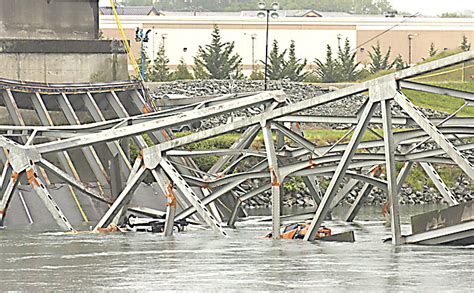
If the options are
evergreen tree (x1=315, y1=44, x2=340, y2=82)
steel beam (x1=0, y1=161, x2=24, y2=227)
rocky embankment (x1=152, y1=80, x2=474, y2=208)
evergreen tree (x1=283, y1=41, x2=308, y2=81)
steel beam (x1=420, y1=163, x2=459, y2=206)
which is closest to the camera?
steel beam (x1=0, y1=161, x2=24, y2=227)

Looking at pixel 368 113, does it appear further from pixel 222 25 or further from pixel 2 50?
pixel 222 25

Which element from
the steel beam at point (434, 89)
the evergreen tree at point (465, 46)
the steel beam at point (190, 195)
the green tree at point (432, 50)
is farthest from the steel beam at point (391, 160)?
the green tree at point (432, 50)

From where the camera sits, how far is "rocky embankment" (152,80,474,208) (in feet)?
232

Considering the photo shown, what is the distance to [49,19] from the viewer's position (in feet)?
217

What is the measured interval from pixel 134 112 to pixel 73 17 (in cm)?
698

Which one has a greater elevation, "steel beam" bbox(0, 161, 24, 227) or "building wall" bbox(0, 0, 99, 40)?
"building wall" bbox(0, 0, 99, 40)

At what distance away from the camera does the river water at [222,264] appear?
2616 centimetres

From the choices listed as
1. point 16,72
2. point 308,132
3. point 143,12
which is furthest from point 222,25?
point 16,72

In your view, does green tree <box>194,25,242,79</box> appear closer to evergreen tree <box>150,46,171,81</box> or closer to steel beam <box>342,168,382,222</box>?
evergreen tree <box>150,46,171,81</box>

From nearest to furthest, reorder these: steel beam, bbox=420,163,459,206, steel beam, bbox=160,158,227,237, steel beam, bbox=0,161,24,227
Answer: steel beam, bbox=160,158,227,237, steel beam, bbox=0,161,24,227, steel beam, bbox=420,163,459,206

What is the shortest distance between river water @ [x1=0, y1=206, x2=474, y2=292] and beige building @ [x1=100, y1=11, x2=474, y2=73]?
3932 inches

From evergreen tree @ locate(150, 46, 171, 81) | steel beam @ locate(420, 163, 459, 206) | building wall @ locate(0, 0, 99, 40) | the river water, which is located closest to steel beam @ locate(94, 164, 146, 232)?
the river water

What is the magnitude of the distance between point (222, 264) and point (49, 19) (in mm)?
37523

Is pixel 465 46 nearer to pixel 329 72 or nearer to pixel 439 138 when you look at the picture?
pixel 329 72
